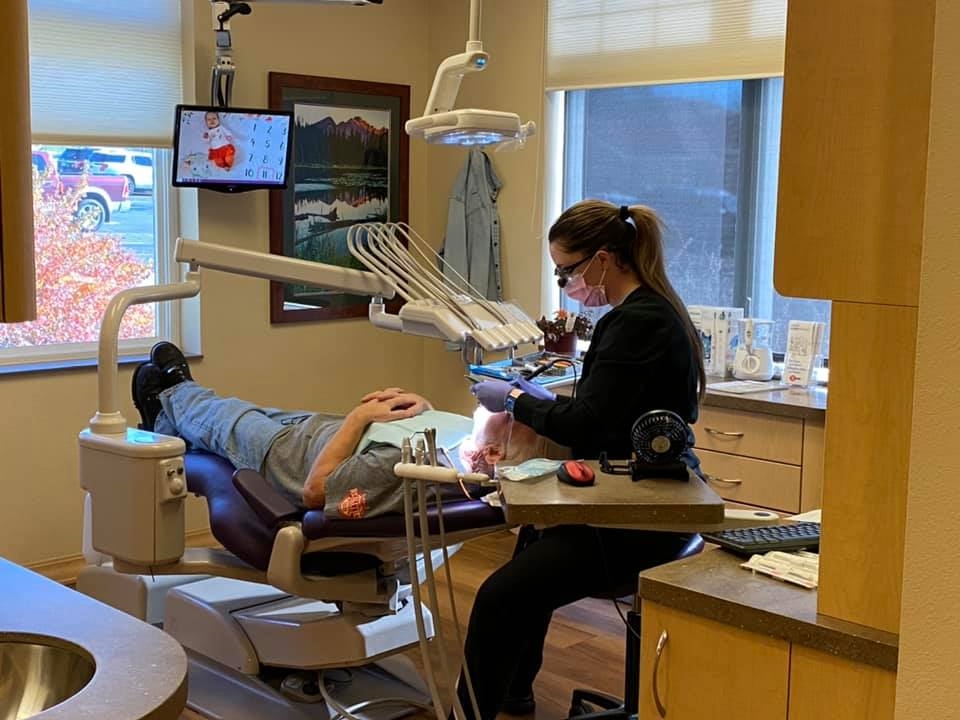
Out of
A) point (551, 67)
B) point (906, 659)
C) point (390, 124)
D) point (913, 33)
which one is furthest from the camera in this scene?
point (390, 124)

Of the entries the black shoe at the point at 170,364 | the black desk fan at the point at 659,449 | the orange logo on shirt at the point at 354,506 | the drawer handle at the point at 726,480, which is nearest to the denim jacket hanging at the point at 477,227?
the drawer handle at the point at 726,480

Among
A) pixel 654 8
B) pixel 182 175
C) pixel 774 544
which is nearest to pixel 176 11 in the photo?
pixel 182 175

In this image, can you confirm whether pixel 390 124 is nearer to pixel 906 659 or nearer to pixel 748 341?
pixel 748 341

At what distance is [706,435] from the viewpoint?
12.7 feet

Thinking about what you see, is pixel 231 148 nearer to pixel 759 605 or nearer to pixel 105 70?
pixel 105 70

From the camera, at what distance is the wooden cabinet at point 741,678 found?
1559 mm

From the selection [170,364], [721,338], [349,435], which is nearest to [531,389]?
[349,435]

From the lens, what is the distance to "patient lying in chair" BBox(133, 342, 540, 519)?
271 centimetres

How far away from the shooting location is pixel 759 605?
1643mm

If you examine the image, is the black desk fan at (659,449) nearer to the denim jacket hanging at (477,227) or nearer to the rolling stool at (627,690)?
the rolling stool at (627,690)

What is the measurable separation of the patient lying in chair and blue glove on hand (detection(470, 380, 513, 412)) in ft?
0.20

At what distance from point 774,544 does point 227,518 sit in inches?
58.2

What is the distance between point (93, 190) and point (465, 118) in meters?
2.41

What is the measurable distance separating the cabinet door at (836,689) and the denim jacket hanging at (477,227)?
3.41 m
